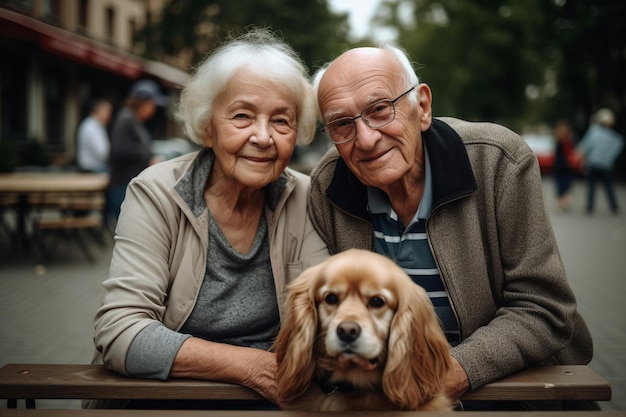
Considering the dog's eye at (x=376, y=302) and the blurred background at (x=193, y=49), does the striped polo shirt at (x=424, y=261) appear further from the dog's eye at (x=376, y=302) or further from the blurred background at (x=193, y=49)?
the blurred background at (x=193, y=49)

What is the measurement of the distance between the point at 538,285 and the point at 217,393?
124 cm

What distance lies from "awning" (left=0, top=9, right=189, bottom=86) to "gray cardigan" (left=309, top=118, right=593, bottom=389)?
35.6 feet

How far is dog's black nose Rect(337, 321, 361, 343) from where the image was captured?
79.7 inches

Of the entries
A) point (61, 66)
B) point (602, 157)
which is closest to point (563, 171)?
point (602, 157)

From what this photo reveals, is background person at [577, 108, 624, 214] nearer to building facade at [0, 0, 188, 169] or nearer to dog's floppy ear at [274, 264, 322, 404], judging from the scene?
building facade at [0, 0, 188, 169]

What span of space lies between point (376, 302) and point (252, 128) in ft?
2.99

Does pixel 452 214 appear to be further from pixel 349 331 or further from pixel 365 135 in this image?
pixel 349 331

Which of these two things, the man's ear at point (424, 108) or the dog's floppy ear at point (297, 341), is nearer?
the dog's floppy ear at point (297, 341)

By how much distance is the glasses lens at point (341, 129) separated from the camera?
257 cm

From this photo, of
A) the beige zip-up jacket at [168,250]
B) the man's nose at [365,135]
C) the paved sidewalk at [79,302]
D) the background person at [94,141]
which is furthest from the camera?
the background person at [94,141]

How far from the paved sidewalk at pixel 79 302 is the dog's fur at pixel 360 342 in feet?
8.39

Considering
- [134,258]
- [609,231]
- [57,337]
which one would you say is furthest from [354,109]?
[609,231]

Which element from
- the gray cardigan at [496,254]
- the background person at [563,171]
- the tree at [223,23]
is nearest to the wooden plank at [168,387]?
the gray cardigan at [496,254]

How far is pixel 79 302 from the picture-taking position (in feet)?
21.7
